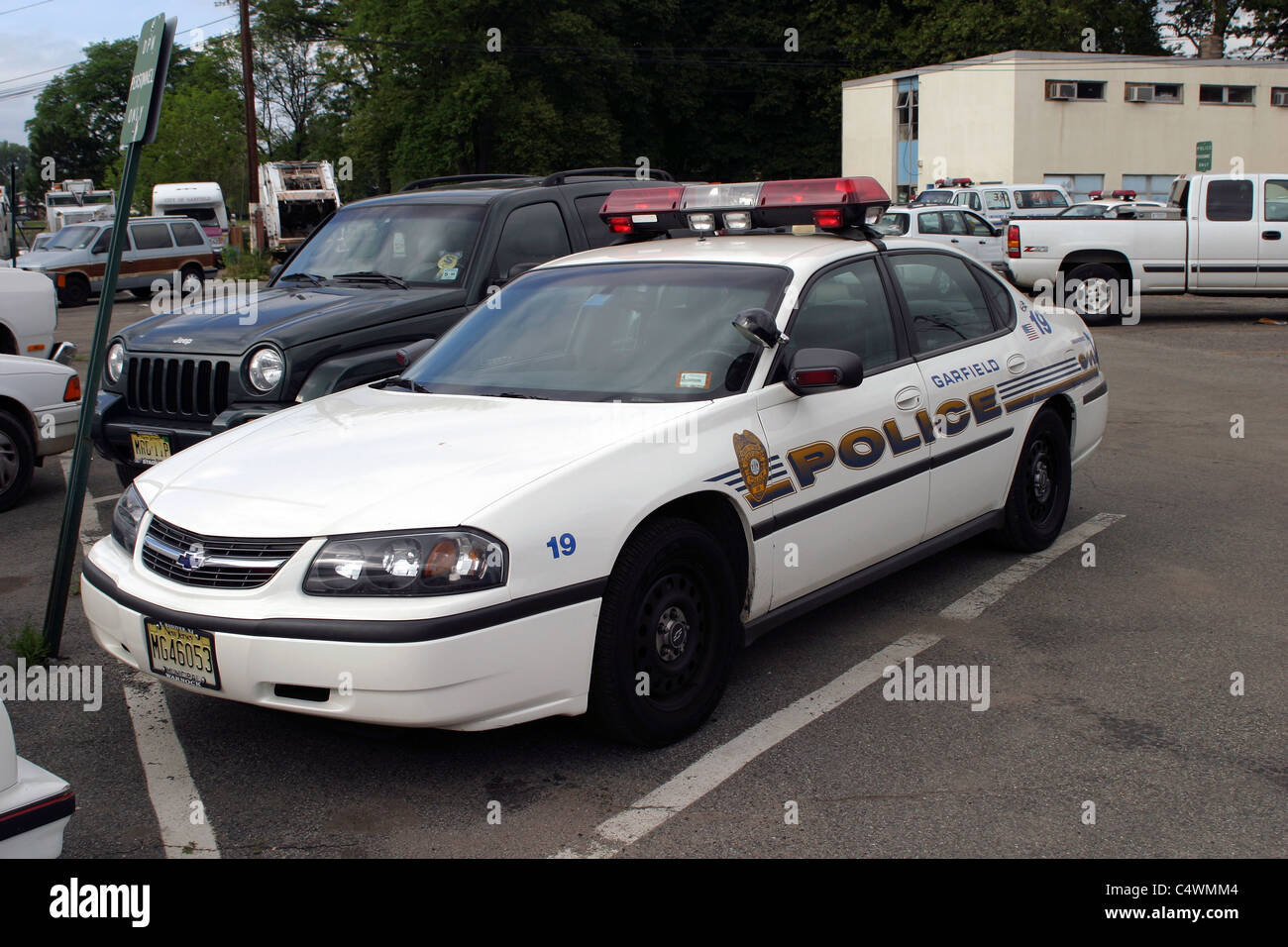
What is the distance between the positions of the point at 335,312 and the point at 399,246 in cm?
107

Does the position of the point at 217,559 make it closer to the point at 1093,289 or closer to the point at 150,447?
the point at 150,447

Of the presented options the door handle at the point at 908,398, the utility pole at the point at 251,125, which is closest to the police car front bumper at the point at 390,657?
the door handle at the point at 908,398

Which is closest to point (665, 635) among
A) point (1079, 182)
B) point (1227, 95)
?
point (1079, 182)

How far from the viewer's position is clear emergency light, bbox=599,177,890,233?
5.37 m

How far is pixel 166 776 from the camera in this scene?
397cm

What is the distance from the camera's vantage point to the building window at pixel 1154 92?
40875mm

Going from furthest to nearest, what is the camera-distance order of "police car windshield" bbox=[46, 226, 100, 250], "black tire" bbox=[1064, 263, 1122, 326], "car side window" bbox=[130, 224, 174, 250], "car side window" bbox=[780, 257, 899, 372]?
"police car windshield" bbox=[46, 226, 100, 250] < "car side window" bbox=[130, 224, 174, 250] < "black tire" bbox=[1064, 263, 1122, 326] < "car side window" bbox=[780, 257, 899, 372]

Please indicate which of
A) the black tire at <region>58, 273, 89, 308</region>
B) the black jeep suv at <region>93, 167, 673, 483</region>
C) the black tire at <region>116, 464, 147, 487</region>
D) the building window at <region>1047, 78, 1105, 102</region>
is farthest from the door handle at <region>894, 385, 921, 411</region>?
the building window at <region>1047, 78, 1105, 102</region>

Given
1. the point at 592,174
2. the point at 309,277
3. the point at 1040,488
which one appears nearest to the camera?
the point at 1040,488

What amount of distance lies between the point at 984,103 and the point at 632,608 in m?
39.3

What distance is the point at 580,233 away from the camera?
27.3 feet

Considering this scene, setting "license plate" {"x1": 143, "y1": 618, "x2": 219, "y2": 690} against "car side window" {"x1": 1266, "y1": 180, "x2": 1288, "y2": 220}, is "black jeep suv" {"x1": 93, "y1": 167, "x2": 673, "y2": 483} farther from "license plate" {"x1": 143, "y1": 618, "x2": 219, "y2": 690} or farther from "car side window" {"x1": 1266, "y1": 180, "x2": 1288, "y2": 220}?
"car side window" {"x1": 1266, "y1": 180, "x2": 1288, "y2": 220}

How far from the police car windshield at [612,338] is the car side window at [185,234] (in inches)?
1018

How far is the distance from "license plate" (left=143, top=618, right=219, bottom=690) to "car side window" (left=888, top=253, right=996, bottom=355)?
3.09 metres
